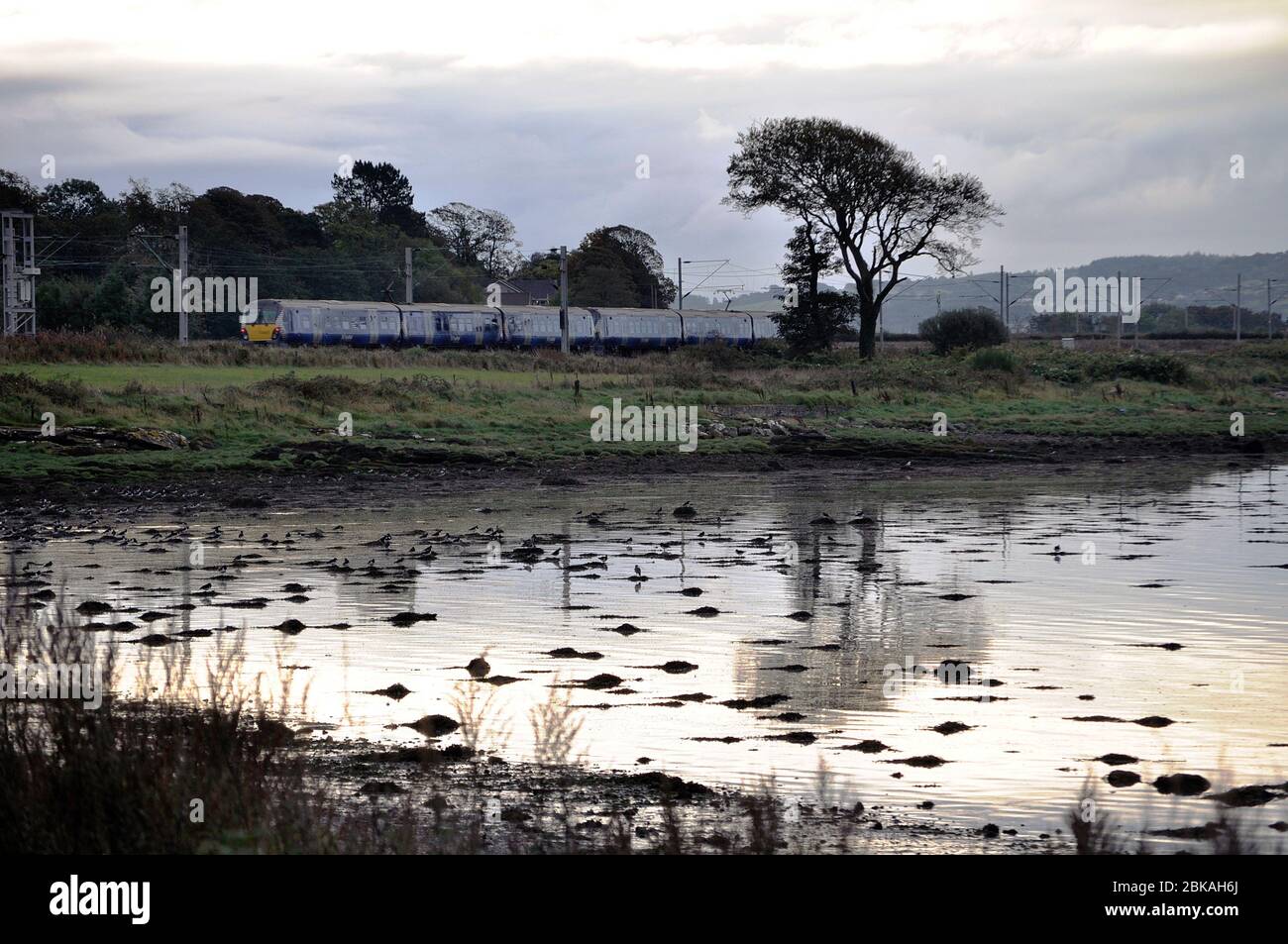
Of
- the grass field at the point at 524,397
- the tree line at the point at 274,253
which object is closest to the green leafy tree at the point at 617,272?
the tree line at the point at 274,253

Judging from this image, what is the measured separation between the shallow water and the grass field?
8828 mm

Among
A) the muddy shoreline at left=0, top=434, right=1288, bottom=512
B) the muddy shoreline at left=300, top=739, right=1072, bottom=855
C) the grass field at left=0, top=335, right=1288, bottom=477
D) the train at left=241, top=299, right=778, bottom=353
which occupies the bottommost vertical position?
the muddy shoreline at left=300, top=739, right=1072, bottom=855

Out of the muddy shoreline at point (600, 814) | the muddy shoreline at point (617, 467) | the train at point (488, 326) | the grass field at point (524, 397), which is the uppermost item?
the train at point (488, 326)

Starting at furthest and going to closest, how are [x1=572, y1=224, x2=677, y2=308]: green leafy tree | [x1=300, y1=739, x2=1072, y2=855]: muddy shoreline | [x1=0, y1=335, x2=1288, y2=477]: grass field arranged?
[x1=572, y1=224, x2=677, y2=308]: green leafy tree, [x1=0, y1=335, x2=1288, y2=477]: grass field, [x1=300, y1=739, x2=1072, y2=855]: muddy shoreline

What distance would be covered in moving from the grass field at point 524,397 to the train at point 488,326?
10812 mm

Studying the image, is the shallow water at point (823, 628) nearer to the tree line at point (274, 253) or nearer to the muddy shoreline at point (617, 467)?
the muddy shoreline at point (617, 467)

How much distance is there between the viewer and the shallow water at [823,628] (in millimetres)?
9039

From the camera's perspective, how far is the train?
228ft

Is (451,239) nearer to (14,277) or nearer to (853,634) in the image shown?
(14,277)

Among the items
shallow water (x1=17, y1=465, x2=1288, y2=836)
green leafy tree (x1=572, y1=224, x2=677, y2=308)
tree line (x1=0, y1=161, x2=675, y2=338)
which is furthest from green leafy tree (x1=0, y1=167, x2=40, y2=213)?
shallow water (x1=17, y1=465, x2=1288, y2=836)

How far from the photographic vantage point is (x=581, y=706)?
1036 cm

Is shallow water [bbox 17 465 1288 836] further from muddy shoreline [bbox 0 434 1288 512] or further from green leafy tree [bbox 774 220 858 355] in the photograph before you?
green leafy tree [bbox 774 220 858 355]

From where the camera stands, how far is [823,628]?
1347cm

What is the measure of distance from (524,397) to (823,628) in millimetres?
27906
